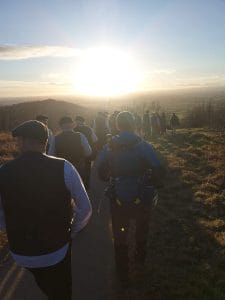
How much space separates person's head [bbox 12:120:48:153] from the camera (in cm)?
384

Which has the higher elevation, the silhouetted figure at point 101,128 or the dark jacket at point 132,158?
the dark jacket at point 132,158

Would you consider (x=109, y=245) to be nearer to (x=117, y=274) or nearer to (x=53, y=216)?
(x=117, y=274)

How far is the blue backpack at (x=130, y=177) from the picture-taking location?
580cm

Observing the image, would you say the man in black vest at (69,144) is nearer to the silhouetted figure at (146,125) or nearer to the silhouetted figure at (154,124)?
the silhouetted figure at (146,125)

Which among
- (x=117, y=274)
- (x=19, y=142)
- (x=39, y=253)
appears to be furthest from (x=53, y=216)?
(x=117, y=274)

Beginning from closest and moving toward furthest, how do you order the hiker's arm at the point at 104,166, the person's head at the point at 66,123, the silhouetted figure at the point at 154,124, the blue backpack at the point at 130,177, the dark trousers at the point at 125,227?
1. the blue backpack at the point at 130,177
2. the dark trousers at the point at 125,227
3. the hiker's arm at the point at 104,166
4. the person's head at the point at 66,123
5. the silhouetted figure at the point at 154,124

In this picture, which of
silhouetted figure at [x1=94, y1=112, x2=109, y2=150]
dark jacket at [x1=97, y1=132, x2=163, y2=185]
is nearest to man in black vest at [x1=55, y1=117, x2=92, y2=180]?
dark jacket at [x1=97, y1=132, x2=163, y2=185]

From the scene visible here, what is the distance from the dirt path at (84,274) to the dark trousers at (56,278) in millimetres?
1907

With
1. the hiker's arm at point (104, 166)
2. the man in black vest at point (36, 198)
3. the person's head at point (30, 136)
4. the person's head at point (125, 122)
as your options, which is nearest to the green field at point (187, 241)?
the hiker's arm at point (104, 166)

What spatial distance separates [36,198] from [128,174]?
216cm

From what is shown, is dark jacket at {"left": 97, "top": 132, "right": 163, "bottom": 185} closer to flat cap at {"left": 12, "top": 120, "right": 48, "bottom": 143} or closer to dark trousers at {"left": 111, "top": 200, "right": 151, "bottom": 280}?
dark trousers at {"left": 111, "top": 200, "right": 151, "bottom": 280}

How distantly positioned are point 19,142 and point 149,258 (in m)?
4.41

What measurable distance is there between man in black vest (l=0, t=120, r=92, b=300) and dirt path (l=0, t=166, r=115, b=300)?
231 cm

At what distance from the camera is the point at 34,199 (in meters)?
3.85
